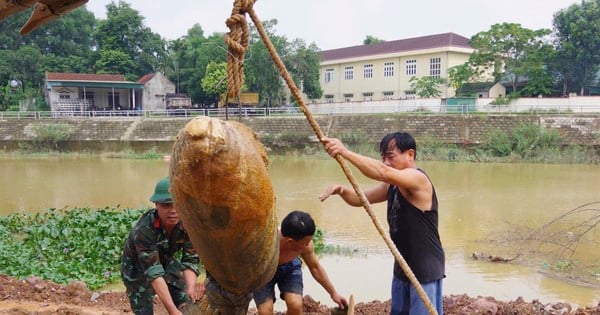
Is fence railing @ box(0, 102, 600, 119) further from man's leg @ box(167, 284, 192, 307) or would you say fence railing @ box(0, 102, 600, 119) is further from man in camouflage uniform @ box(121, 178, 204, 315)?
man in camouflage uniform @ box(121, 178, 204, 315)

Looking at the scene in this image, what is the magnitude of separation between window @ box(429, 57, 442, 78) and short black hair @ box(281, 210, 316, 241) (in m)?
33.7

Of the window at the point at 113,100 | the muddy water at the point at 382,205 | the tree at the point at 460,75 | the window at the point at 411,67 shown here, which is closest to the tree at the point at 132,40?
the window at the point at 113,100

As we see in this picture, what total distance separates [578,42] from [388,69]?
41.4ft

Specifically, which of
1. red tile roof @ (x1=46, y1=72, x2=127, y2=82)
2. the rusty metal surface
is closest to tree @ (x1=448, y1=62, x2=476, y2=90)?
red tile roof @ (x1=46, y1=72, x2=127, y2=82)

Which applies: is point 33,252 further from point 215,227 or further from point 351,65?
point 351,65

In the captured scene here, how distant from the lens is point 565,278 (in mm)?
7008

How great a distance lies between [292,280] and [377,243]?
17.5 ft

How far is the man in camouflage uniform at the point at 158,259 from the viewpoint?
309 cm

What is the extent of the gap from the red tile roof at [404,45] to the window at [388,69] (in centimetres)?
87

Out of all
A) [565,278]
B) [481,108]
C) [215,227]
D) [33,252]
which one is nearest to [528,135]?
[481,108]

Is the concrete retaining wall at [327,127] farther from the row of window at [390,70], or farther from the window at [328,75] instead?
the window at [328,75]

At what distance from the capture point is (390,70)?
123ft

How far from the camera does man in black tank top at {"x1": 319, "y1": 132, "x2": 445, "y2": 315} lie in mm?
2943

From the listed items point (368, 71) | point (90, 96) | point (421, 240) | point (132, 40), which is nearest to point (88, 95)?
point (90, 96)
